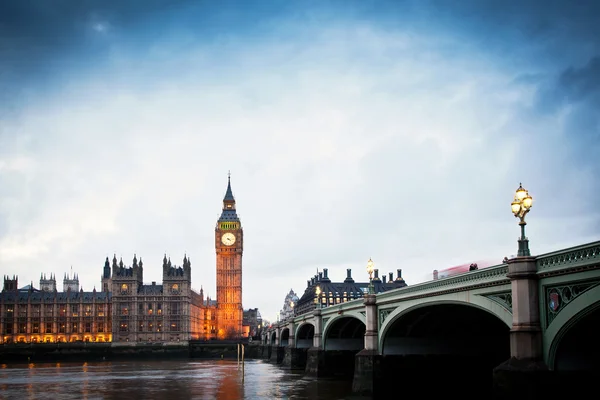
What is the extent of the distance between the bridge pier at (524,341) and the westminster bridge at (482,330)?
0.04m

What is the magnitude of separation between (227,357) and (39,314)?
66.3m

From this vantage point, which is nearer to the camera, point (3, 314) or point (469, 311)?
point (469, 311)

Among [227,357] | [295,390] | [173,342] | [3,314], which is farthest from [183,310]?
[295,390]

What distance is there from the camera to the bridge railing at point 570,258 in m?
24.8

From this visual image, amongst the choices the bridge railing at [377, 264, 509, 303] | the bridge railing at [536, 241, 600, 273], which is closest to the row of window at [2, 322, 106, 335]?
the bridge railing at [377, 264, 509, 303]

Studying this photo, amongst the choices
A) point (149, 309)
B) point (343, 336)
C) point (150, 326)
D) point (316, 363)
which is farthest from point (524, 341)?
point (149, 309)

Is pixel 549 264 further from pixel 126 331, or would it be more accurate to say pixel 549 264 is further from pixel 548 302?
pixel 126 331

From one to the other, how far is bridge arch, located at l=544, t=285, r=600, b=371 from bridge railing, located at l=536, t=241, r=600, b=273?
3.68 ft

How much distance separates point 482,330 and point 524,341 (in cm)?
2322

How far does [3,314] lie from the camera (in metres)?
194

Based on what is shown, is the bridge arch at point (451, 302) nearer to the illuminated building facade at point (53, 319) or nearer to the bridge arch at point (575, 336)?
the bridge arch at point (575, 336)

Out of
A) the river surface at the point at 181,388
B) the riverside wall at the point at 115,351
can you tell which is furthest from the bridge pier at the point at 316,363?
the riverside wall at the point at 115,351

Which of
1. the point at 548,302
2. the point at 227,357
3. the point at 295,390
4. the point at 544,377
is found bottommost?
the point at 227,357

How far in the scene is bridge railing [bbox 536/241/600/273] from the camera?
24797 millimetres
